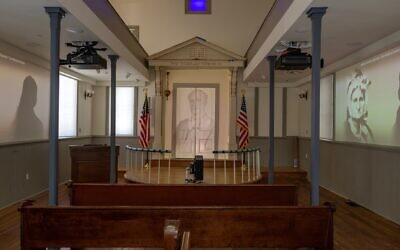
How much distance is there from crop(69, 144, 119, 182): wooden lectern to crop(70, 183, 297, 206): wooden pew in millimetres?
3550

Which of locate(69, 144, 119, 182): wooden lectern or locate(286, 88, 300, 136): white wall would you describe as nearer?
locate(69, 144, 119, 182): wooden lectern

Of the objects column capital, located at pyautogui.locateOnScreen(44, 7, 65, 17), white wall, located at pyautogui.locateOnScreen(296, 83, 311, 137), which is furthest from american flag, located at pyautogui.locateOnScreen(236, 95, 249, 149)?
column capital, located at pyautogui.locateOnScreen(44, 7, 65, 17)

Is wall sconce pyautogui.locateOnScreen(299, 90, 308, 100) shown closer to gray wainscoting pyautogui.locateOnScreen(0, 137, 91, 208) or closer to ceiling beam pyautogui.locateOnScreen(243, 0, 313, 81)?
ceiling beam pyautogui.locateOnScreen(243, 0, 313, 81)

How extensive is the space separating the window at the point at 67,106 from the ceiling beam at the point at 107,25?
1.74m

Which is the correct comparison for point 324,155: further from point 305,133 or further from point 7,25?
point 7,25

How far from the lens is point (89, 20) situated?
4.79 m

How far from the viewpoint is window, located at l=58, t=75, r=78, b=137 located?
8.61 meters

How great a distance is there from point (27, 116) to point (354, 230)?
229 inches

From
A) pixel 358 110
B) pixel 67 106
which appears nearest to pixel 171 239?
pixel 358 110

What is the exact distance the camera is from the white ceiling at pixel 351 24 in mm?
3893

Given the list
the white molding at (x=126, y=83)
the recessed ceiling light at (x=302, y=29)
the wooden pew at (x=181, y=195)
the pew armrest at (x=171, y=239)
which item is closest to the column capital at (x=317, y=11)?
the recessed ceiling light at (x=302, y=29)

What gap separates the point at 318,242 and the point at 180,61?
7.24 metres

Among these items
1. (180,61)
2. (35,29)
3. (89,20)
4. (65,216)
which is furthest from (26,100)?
(65,216)

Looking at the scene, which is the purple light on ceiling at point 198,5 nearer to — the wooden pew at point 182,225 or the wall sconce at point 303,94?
the wall sconce at point 303,94
